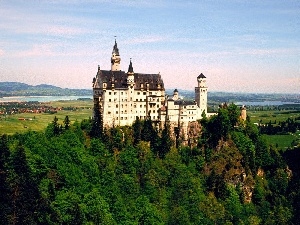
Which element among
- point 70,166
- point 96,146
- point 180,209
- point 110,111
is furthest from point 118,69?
point 180,209

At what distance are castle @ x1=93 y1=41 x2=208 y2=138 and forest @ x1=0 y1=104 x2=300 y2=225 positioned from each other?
3484 millimetres

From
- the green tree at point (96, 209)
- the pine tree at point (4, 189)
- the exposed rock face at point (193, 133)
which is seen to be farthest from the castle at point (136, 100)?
the pine tree at point (4, 189)

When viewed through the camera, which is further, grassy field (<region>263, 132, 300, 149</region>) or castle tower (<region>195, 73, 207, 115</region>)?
grassy field (<region>263, 132, 300, 149</region>)

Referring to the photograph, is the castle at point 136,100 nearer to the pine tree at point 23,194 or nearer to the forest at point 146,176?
the forest at point 146,176

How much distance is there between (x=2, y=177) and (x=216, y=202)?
56.3 metres

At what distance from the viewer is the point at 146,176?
106062mm

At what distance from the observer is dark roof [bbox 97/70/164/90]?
11591 centimetres

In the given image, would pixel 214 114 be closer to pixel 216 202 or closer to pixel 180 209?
pixel 216 202

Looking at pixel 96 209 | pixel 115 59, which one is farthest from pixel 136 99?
pixel 96 209

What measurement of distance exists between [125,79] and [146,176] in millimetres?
29775

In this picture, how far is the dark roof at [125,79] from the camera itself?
11591 centimetres

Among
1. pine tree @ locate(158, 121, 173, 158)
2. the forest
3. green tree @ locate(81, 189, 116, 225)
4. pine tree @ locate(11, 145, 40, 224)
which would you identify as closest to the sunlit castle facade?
the forest

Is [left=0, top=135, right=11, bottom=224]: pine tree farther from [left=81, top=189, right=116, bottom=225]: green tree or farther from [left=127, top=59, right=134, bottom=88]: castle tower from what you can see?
[left=127, top=59, right=134, bottom=88]: castle tower

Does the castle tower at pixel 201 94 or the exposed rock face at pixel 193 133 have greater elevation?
the castle tower at pixel 201 94
